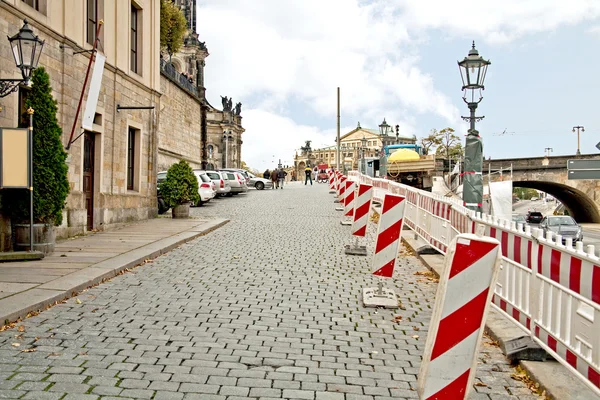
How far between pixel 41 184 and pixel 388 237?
19.7 ft

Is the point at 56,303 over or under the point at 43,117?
under

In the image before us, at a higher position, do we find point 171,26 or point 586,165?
point 171,26

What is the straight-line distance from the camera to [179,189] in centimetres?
1780

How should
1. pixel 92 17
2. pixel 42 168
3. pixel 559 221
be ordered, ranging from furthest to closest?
pixel 559 221 < pixel 92 17 < pixel 42 168

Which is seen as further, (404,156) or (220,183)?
(404,156)

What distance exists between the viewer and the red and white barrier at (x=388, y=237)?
23.4ft

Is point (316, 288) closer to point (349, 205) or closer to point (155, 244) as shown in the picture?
point (155, 244)

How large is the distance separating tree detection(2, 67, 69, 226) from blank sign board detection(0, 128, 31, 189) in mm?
409

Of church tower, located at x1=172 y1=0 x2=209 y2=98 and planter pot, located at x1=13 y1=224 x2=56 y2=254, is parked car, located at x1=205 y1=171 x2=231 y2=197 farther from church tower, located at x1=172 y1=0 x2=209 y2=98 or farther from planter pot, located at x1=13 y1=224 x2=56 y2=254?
church tower, located at x1=172 y1=0 x2=209 y2=98

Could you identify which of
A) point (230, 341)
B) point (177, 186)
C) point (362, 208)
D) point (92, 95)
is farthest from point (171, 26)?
point (230, 341)

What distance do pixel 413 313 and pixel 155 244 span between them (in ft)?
21.4

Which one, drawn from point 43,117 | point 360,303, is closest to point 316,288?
point 360,303

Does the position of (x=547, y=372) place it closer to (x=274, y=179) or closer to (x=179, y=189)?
(x=179, y=189)

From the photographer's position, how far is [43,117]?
972cm
